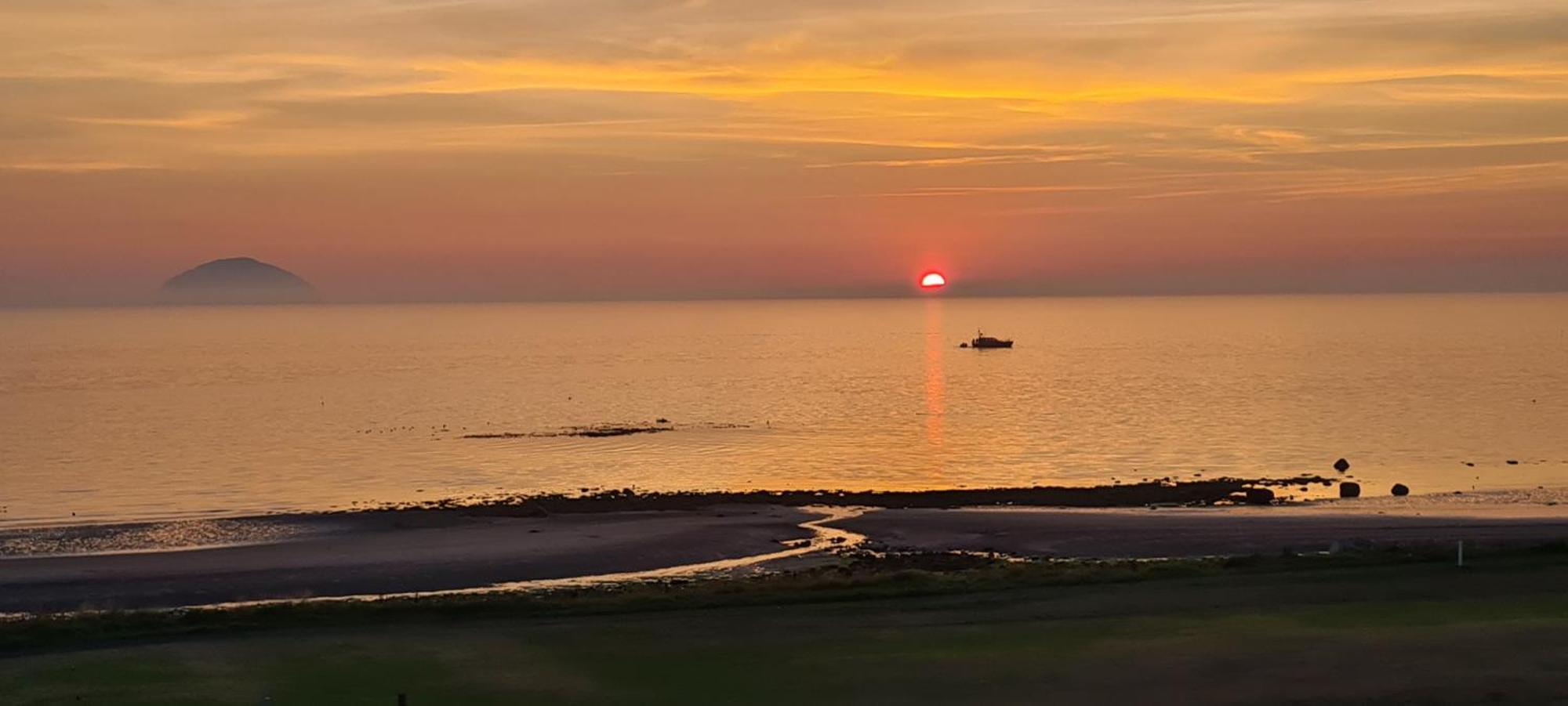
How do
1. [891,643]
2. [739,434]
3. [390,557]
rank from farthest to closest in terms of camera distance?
[739,434], [390,557], [891,643]

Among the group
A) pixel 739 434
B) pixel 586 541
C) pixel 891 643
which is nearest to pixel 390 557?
pixel 586 541

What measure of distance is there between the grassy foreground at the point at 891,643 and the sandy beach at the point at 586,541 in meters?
9.25

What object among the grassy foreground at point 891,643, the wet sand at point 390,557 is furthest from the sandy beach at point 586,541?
the grassy foreground at point 891,643

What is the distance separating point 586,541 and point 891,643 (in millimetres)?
26104

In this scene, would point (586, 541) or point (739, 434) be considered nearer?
point (586, 541)

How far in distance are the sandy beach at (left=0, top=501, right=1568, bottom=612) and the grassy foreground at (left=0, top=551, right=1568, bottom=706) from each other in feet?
30.4

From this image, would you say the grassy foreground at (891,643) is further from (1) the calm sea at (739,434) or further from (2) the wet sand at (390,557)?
(1) the calm sea at (739,434)

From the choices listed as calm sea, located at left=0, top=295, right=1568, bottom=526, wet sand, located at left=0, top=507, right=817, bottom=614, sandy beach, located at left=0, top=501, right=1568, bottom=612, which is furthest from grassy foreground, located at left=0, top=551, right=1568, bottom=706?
calm sea, located at left=0, top=295, right=1568, bottom=526

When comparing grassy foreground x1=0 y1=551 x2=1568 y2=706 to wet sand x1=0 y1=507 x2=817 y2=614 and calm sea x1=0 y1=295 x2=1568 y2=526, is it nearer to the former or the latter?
wet sand x1=0 y1=507 x2=817 y2=614

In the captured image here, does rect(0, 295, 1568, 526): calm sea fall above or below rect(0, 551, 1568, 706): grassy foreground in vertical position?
above

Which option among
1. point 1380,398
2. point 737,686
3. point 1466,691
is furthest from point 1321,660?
point 1380,398

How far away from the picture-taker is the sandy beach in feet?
160

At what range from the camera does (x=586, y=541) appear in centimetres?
5759

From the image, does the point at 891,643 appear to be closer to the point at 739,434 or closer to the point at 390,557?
the point at 390,557
